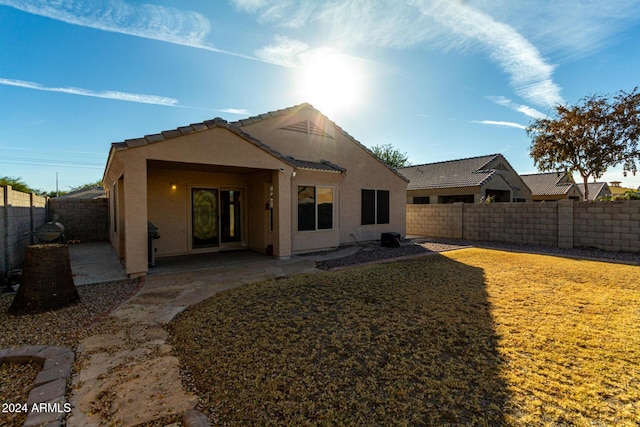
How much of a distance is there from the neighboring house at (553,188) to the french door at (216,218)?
3822 cm

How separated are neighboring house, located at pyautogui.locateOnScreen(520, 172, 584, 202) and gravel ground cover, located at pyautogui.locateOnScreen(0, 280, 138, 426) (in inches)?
1693

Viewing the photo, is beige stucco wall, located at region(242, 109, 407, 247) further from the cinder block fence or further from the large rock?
the large rock

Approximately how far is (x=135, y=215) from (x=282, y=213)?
4163mm

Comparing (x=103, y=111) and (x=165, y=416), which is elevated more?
(x=103, y=111)

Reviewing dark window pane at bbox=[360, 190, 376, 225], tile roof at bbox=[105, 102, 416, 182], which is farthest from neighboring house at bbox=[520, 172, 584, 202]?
tile roof at bbox=[105, 102, 416, 182]

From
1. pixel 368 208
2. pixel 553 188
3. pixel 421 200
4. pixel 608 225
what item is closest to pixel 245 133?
pixel 368 208

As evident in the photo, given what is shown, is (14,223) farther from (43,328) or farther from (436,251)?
(436,251)

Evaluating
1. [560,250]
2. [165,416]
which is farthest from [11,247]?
[560,250]

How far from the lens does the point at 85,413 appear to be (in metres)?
2.60

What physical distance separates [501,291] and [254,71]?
1141cm

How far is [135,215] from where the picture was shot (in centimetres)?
727

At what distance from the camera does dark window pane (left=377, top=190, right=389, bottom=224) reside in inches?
569

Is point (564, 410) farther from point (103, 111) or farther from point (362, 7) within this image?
point (103, 111)

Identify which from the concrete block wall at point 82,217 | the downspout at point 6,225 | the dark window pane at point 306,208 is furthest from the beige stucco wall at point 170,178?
the concrete block wall at point 82,217
